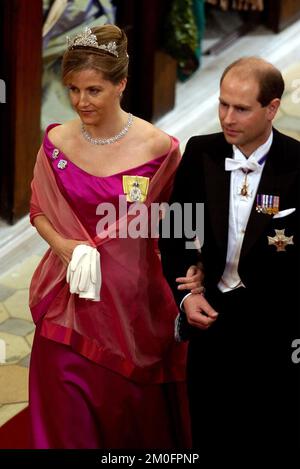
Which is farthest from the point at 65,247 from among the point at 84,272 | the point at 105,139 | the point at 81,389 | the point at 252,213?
the point at 252,213

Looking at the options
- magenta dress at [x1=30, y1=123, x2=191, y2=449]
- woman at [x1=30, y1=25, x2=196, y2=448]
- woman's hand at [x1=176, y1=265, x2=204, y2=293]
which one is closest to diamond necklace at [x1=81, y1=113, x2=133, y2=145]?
woman at [x1=30, y1=25, x2=196, y2=448]

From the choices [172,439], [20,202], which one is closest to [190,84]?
[20,202]

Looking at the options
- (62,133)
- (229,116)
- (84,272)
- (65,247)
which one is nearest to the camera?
(229,116)

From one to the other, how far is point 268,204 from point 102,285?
793 millimetres

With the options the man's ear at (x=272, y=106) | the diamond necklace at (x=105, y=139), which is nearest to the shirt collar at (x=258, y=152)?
the man's ear at (x=272, y=106)

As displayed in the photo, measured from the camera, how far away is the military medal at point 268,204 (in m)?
3.70

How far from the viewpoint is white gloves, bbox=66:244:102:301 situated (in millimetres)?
4012

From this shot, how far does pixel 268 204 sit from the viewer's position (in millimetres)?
3709

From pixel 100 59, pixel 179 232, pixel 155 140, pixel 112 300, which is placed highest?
pixel 100 59

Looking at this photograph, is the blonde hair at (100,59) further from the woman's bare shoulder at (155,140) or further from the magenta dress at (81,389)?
the magenta dress at (81,389)

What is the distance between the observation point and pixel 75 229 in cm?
415

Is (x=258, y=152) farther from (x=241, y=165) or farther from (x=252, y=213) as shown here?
(x=252, y=213)

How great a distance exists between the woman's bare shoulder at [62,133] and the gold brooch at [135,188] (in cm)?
29

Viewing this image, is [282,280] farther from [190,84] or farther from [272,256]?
[190,84]
